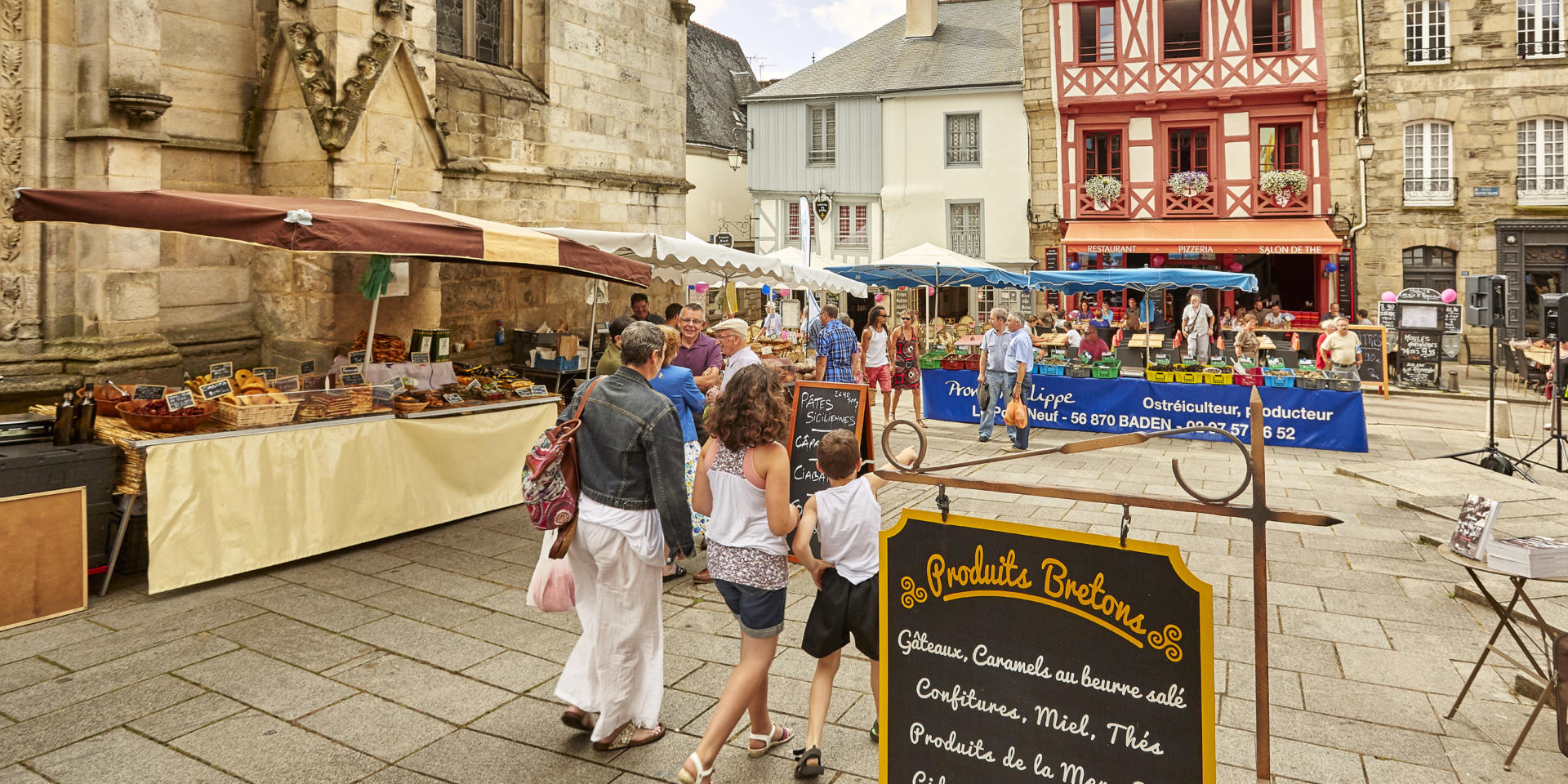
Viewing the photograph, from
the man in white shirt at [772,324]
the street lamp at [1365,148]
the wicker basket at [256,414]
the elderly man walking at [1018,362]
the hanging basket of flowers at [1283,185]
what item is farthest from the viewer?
the hanging basket of flowers at [1283,185]

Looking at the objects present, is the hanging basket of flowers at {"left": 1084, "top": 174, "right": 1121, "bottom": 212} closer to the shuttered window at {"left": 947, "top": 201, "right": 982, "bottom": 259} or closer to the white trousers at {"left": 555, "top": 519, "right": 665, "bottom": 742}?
the shuttered window at {"left": 947, "top": 201, "right": 982, "bottom": 259}

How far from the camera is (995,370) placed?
11.9 m

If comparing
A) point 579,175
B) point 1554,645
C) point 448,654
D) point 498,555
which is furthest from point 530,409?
point 1554,645

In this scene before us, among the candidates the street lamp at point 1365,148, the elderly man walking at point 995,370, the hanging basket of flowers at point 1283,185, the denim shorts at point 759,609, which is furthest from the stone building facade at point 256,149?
the hanging basket of flowers at point 1283,185

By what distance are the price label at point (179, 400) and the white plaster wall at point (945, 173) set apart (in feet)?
77.8

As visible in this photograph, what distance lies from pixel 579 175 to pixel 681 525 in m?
10.1

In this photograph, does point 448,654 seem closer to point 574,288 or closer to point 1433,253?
point 574,288

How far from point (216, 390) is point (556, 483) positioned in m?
3.80

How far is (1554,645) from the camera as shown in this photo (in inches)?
144

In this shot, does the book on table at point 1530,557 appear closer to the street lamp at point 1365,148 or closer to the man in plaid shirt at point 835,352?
the man in plaid shirt at point 835,352

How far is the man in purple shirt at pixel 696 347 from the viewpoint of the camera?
6.98 metres

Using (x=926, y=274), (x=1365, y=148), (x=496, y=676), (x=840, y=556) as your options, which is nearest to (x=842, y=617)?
(x=840, y=556)

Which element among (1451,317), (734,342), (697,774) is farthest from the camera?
(1451,317)

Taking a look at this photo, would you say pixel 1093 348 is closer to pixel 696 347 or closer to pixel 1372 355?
pixel 696 347
